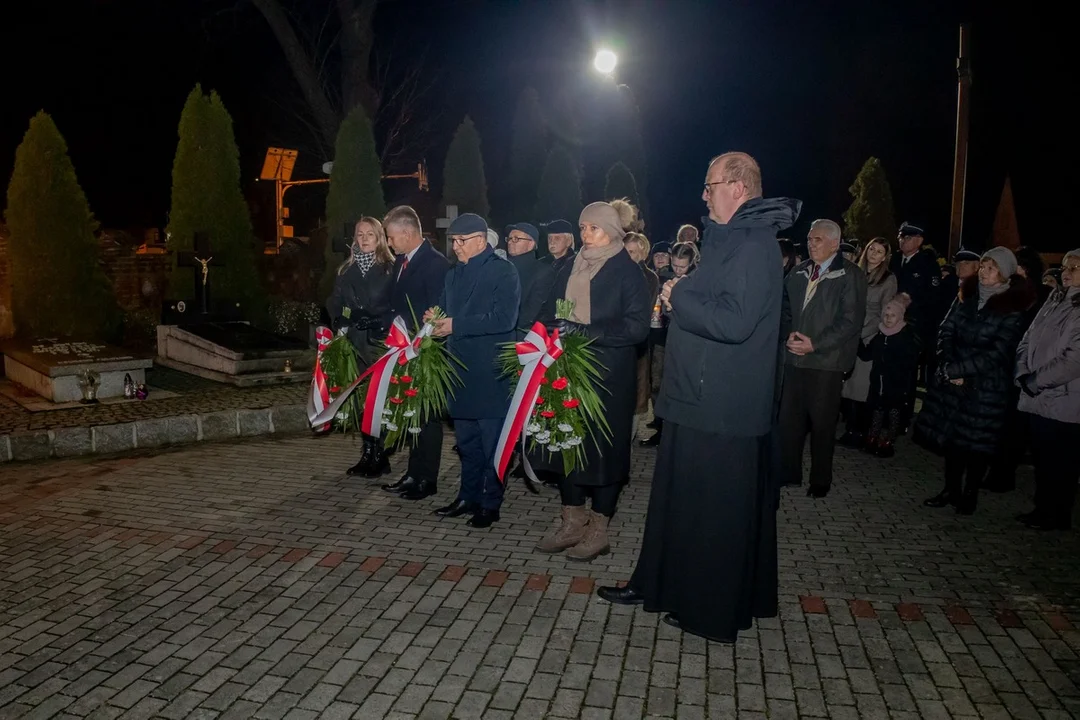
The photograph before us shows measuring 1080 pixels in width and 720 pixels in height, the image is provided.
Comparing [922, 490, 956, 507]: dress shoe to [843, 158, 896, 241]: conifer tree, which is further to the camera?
[843, 158, 896, 241]: conifer tree

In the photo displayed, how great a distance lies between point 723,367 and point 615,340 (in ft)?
4.21

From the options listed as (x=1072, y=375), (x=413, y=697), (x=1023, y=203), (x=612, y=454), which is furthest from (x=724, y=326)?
(x=1023, y=203)

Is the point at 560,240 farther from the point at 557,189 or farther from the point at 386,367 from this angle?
the point at 557,189

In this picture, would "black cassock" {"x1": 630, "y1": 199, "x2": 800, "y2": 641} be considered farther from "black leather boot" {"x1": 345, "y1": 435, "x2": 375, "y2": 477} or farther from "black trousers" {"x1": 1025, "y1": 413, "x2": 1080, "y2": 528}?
"black leather boot" {"x1": 345, "y1": 435, "x2": 375, "y2": 477}

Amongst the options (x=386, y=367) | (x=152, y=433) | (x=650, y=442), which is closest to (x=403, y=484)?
(x=386, y=367)

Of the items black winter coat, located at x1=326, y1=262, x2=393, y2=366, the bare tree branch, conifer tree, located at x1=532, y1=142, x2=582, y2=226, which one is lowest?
black winter coat, located at x1=326, y1=262, x2=393, y2=366

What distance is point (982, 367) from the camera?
6.10 meters

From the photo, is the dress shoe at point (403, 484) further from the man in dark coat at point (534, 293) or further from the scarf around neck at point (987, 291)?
→ the scarf around neck at point (987, 291)

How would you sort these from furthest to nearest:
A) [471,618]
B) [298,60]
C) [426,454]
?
[298,60] → [426,454] → [471,618]

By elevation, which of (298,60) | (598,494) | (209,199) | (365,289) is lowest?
(598,494)

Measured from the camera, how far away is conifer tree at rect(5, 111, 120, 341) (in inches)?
506

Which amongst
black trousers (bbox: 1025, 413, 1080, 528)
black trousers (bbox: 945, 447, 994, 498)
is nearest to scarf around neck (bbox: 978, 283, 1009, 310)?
black trousers (bbox: 1025, 413, 1080, 528)

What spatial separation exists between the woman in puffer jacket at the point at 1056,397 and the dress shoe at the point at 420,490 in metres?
4.45

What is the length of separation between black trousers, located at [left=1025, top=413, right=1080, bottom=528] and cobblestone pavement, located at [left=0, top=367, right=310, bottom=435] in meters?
7.23
